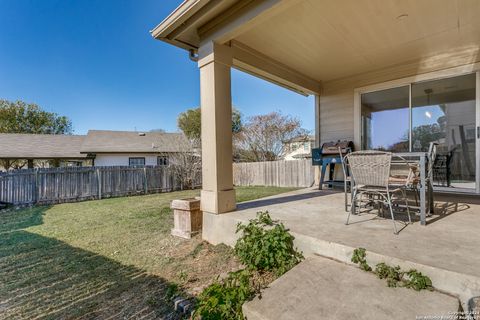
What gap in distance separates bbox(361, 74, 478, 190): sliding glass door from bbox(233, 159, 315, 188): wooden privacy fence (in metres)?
3.22

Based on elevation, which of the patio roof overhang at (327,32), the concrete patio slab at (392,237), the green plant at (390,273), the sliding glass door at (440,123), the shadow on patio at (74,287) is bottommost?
the shadow on patio at (74,287)

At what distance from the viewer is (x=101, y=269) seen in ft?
8.66

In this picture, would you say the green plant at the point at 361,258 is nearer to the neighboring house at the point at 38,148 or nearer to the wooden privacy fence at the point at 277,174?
the wooden privacy fence at the point at 277,174

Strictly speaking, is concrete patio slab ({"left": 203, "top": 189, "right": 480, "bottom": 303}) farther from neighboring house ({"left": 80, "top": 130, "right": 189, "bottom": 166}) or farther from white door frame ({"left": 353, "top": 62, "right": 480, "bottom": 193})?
neighboring house ({"left": 80, "top": 130, "right": 189, "bottom": 166})

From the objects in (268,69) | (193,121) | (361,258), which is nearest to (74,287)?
(361,258)

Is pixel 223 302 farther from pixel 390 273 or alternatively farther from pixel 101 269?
pixel 101 269

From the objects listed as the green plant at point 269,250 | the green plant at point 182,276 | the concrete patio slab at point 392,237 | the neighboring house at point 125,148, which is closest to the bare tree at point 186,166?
the neighboring house at point 125,148

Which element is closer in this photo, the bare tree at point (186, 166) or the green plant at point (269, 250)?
the green plant at point (269, 250)

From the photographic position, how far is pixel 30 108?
66.2ft

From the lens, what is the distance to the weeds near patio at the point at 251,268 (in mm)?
1621

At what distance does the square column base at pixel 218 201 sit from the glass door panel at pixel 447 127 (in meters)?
3.90

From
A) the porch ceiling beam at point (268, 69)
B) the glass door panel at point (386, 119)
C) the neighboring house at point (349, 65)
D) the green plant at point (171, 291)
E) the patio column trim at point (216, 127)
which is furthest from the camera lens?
the glass door panel at point (386, 119)

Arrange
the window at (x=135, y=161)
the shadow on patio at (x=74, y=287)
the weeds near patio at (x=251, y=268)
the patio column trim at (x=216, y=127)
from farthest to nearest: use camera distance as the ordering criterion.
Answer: the window at (x=135, y=161) < the patio column trim at (x=216, y=127) < the shadow on patio at (x=74, y=287) < the weeds near patio at (x=251, y=268)

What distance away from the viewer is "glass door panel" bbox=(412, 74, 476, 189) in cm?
441
